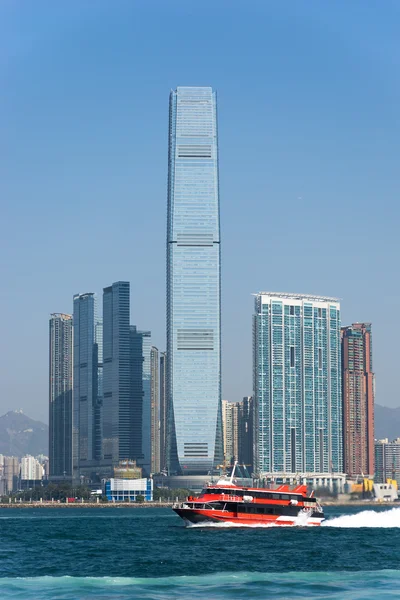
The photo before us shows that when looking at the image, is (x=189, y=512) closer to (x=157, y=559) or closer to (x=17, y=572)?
(x=157, y=559)

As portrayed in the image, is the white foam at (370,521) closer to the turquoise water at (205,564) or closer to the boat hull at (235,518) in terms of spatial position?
the boat hull at (235,518)

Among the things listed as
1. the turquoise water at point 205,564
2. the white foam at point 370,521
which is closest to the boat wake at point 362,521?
the white foam at point 370,521

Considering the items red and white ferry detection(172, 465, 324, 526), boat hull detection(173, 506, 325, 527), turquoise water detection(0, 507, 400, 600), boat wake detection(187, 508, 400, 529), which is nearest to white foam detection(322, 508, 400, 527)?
boat wake detection(187, 508, 400, 529)

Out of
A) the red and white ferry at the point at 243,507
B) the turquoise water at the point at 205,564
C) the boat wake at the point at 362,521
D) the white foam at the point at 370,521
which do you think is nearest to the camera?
the turquoise water at the point at 205,564

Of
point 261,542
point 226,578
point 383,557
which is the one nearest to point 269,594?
point 226,578

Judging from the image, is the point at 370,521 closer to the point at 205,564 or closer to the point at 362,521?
the point at 362,521

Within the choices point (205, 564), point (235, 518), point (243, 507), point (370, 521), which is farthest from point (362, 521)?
point (205, 564)
